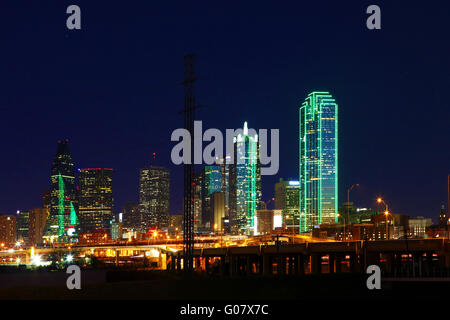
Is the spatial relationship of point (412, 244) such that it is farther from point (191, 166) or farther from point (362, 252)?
point (191, 166)

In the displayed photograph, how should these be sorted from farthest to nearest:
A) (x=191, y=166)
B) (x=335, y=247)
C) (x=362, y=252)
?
(x=335, y=247) < (x=362, y=252) < (x=191, y=166)

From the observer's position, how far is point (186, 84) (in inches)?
2406

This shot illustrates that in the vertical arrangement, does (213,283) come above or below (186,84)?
below

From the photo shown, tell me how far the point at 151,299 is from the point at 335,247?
205 ft

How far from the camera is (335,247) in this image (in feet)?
317

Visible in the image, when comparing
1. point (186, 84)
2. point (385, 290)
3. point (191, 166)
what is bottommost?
point (385, 290)

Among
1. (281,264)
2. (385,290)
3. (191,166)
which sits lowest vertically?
(281,264)
